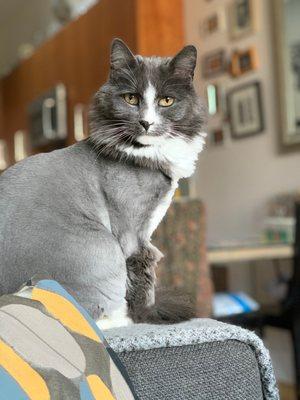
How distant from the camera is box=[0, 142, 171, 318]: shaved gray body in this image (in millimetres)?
889

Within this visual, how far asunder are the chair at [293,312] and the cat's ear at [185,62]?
1512 mm

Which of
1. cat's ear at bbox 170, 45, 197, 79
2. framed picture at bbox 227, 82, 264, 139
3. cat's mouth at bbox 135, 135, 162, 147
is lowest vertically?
cat's mouth at bbox 135, 135, 162, 147

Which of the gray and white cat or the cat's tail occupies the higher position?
the gray and white cat

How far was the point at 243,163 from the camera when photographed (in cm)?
326

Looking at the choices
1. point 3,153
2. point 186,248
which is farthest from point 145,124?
point 3,153

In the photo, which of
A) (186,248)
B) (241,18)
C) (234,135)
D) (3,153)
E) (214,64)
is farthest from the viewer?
(3,153)

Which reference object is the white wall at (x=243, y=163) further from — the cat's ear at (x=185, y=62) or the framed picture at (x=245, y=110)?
the cat's ear at (x=185, y=62)

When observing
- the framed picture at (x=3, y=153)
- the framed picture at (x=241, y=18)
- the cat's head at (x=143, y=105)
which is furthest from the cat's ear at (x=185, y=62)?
the framed picture at (x=3, y=153)

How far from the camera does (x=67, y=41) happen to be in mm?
3951

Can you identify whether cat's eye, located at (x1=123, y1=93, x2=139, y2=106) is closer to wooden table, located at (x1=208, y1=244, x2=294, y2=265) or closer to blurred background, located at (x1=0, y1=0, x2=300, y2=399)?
blurred background, located at (x1=0, y1=0, x2=300, y2=399)

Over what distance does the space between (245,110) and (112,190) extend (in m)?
2.42

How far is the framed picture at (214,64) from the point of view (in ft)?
11.1

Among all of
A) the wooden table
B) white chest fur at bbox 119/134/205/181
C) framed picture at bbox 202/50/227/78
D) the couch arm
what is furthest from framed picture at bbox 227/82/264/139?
the couch arm

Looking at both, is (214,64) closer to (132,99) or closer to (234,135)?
(234,135)
